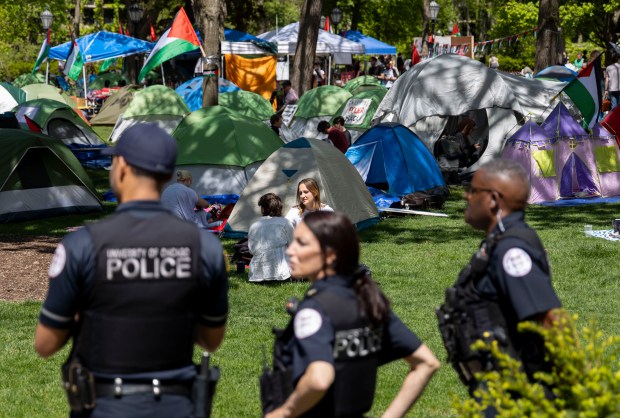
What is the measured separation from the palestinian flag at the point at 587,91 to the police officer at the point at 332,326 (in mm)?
15842

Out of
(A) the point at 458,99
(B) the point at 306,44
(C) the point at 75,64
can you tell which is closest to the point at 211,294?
(A) the point at 458,99

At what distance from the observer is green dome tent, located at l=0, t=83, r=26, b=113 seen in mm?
29294

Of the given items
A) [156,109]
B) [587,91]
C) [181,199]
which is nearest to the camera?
[181,199]

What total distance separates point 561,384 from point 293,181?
37.3ft

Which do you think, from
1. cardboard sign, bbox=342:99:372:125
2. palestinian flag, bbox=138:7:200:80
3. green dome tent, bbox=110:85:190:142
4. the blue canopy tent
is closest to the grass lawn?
palestinian flag, bbox=138:7:200:80

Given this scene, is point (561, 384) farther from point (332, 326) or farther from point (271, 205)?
point (271, 205)

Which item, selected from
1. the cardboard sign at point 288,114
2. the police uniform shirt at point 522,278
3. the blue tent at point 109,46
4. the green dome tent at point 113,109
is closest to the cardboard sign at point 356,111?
the cardboard sign at point 288,114

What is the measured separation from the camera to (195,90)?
3259cm

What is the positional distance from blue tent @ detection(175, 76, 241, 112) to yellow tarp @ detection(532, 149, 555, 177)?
14987 mm

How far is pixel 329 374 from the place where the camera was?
3672 millimetres

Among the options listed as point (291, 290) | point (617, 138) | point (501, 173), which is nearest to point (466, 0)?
point (617, 138)

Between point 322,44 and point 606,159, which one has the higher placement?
point 322,44

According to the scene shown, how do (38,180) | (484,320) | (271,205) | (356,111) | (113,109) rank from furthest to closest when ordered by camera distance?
(113,109), (356,111), (38,180), (271,205), (484,320)

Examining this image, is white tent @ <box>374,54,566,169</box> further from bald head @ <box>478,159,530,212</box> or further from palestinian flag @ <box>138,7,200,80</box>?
bald head @ <box>478,159,530,212</box>
